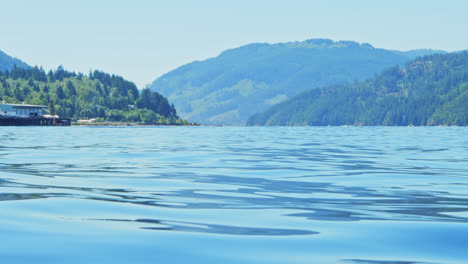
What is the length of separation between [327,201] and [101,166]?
646 inches

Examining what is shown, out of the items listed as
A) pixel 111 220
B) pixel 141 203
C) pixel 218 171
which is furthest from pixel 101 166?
pixel 111 220

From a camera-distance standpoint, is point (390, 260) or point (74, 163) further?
point (74, 163)

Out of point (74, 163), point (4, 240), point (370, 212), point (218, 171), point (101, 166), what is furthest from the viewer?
point (74, 163)

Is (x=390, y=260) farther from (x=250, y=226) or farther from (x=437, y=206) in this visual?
(x=437, y=206)

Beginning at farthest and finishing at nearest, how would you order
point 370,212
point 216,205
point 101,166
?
point 101,166 → point 216,205 → point 370,212

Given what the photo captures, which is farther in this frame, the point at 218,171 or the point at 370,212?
the point at 218,171

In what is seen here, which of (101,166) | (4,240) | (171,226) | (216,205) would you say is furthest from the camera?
(101,166)

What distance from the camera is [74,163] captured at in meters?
33.4

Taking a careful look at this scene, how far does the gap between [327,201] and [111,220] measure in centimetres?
670

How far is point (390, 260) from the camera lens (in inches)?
413

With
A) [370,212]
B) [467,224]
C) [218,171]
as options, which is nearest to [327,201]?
[370,212]

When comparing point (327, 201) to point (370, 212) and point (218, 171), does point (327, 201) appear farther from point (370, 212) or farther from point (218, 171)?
point (218, 171)

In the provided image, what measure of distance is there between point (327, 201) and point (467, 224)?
15.9 feet

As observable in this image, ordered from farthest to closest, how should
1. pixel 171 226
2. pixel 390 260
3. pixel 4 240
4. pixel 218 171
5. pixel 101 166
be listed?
pixel 101 166, pixel 218 171, pixel 171 226, pixel 4 240, pixel 390 260
